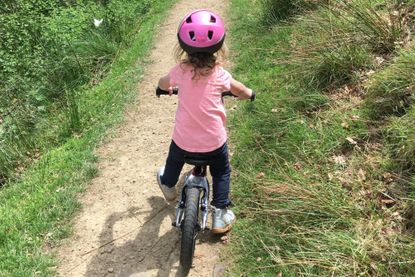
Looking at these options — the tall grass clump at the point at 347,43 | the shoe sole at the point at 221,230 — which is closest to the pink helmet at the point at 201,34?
the shoe sole at the point at 221,230

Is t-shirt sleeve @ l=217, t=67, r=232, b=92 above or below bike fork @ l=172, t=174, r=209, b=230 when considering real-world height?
above

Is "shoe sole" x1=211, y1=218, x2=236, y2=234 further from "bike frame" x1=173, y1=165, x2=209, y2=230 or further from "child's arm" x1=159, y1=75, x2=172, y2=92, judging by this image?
"child's arm" x1=159, y1=75, x2=172, y2=92

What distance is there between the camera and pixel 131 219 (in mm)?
4605

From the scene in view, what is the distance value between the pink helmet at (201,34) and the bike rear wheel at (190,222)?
1.10m

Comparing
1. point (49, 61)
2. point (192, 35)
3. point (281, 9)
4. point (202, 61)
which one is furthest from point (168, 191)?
point (49, 61)

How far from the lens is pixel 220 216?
411 cm

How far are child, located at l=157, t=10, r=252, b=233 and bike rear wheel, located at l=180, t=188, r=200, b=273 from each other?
0.34 m

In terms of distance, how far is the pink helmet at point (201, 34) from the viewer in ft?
10.5

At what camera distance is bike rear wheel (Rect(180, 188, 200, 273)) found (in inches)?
134

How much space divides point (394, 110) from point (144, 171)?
2858 millimetres

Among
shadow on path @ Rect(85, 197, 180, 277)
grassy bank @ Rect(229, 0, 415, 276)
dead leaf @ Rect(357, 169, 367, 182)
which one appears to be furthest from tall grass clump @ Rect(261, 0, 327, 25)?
shadow on path @ Rect(85, 197, 180, 277)

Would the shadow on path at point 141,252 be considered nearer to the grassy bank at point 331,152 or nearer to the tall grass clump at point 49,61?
the grassy bank at point 331,152

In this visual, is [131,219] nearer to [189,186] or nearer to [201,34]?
[189,186]

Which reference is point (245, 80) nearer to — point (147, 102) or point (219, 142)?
point (147, 102)
